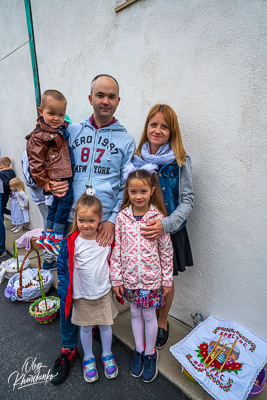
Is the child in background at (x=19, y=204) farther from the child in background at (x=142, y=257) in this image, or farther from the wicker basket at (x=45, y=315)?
the child in background at (x=142, y=257)

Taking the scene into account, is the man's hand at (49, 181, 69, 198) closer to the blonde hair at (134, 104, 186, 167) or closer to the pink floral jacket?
the pink floral jacket

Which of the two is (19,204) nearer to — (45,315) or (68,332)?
(45,315)

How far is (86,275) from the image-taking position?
1763 mm

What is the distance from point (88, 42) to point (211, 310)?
3.49 meters

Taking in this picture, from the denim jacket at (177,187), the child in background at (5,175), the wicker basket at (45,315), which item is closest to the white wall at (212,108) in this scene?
the denim jacket at (177,187)

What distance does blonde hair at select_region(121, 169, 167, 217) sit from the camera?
1.73 metres

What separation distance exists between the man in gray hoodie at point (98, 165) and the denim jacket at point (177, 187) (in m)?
0.36

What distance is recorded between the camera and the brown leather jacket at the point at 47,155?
190 centimetres

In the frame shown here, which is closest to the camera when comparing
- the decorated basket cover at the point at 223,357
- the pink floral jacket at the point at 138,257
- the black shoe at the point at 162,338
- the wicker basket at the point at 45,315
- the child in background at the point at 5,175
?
the decorated basket cover at the point at 223,357

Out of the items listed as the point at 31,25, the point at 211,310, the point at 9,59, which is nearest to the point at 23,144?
the point at 9,59

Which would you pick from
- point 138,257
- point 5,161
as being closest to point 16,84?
point 5,161

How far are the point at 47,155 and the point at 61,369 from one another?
1755 millimetres

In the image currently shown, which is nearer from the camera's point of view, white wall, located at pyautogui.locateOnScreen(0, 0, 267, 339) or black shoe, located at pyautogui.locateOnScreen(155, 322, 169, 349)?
white wall, located at pyautogui.locateOnScreen(0, 0, 267, 339)
